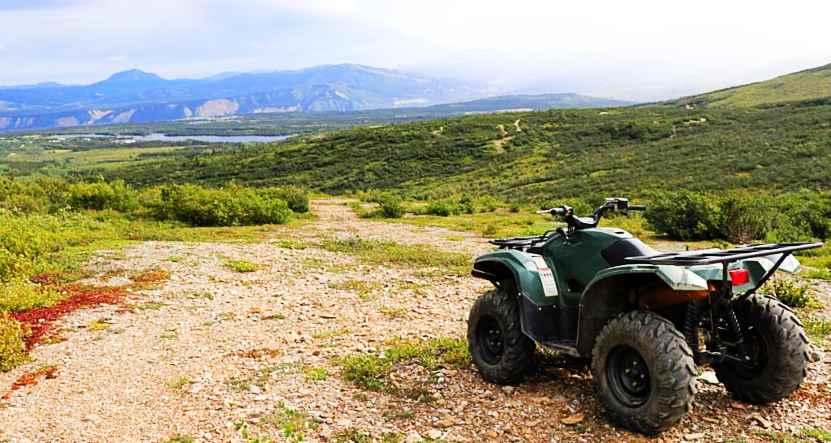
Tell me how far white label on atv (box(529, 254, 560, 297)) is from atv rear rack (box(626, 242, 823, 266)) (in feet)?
3.45

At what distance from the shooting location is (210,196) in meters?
25.3

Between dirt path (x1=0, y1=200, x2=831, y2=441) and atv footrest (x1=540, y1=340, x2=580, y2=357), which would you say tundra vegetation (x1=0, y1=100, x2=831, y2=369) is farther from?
atv footrest (x1=540, y1=340, x2=580, y2=357)

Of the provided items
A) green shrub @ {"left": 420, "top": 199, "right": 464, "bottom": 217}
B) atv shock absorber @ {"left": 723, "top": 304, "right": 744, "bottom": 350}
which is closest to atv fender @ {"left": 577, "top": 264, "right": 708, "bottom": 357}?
atv shock absorber @ {"left": 723, "top": 304, "right": 744, "bottom": 350}

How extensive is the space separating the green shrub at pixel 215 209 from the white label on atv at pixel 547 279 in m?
19.5

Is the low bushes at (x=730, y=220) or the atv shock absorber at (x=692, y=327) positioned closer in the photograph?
the atv shock absorber at (x=692, y=327)

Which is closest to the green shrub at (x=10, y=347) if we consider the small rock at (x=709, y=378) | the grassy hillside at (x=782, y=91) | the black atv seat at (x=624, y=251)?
the black atv seat at (x=624, y=251)

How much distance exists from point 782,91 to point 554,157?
6657cm

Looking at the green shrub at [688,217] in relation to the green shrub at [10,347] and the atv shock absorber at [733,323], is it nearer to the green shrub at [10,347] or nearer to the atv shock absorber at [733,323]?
the atv shock absorber at [733,323]

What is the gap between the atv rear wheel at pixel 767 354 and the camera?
16.7ft

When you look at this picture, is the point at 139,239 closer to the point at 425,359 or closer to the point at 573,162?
the point at 425,359

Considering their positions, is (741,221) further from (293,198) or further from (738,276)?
(293,198)

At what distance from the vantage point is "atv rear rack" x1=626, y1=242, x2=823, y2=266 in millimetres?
4527

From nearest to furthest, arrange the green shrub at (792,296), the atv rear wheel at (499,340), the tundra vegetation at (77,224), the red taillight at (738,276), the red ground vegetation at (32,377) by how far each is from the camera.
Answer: the red taillight at (738,276) → the atv rear wheel at (499,340) → the red ground vegetation at (32,377) → the green shrub at (792,296) → the tundra vegetation at (77,224)

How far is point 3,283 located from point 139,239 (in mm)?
6991
